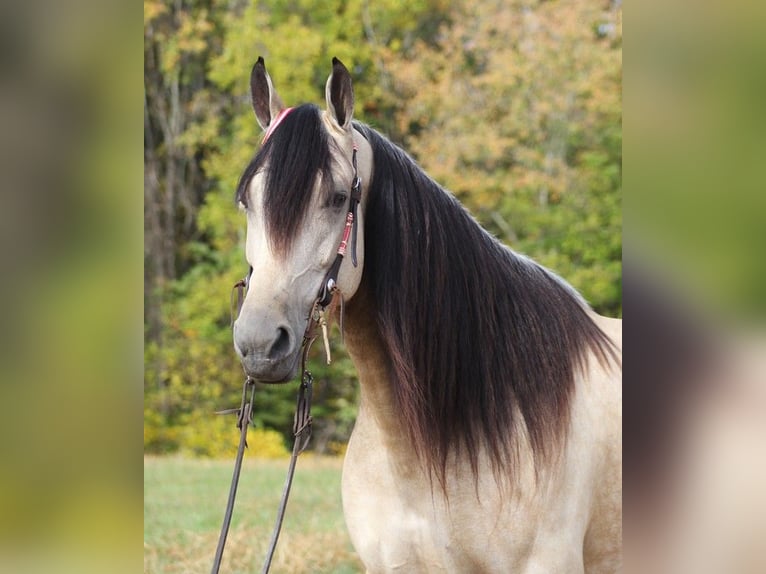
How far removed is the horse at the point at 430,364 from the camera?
203cm

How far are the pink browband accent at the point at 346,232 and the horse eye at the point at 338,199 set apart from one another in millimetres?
31

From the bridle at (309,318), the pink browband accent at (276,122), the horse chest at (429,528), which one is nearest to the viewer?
the bridle at (309,318)

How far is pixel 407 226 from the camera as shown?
2.15m

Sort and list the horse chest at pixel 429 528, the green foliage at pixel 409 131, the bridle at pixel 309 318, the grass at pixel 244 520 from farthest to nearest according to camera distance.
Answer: the green foliage at pixel 409 131, the grass at pixel 244 520, the horse chest at pixel 429 528, the bridle at pixel 309 318

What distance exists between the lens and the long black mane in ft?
6.98

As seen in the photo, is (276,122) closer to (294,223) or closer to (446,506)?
(294,223)

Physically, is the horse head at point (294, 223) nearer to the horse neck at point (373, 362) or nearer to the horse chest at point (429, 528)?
the horse neck at point (373, 362)

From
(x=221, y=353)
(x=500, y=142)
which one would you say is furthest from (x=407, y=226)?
(x=221, y=353)

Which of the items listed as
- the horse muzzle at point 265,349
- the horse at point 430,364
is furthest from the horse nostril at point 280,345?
the horse at point 430,364

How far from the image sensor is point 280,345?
1865mm
